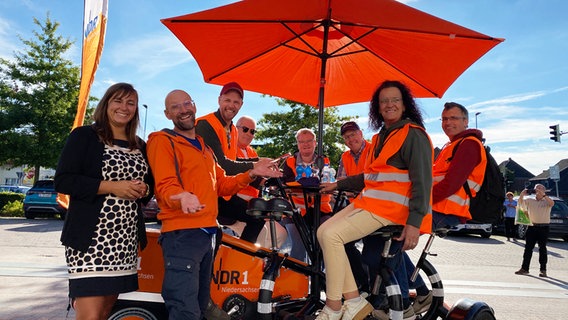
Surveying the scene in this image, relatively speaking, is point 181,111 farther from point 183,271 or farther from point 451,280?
point 451,280

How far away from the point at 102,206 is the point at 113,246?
9.5 inches

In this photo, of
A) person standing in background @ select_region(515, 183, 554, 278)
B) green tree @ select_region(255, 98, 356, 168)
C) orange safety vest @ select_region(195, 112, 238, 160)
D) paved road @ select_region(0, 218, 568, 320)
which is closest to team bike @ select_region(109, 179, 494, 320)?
orange safety vest @ select_region(195, 112, 238, 160)

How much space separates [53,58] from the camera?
23.5 metres

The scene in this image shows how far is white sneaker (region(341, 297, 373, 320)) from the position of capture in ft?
9.10

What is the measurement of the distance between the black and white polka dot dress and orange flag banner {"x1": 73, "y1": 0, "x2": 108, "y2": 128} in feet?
5.34

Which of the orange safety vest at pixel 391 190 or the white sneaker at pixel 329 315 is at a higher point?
the orange safety vest at pixel 391 190

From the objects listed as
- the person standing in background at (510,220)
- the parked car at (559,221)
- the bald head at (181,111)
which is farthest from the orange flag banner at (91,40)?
the person standing in background at (510,220)

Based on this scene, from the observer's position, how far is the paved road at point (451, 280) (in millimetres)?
4941

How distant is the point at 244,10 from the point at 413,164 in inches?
73.2

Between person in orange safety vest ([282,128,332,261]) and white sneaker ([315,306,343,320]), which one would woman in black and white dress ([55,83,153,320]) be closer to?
white sneaker ([315,306,343,320])

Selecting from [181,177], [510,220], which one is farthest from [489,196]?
[510,220]

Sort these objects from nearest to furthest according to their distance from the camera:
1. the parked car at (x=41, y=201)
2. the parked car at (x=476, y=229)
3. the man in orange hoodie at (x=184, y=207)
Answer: the man in orange hoodie at (x=184, y=207), the parked car at (x=476, y=229), the parked car at (x=41, y=201)

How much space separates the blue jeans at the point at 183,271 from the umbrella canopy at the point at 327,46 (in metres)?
1.86

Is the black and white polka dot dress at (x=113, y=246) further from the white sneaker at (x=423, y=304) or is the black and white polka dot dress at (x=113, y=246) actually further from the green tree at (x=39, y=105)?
the green tree at (x=39, y=105)
